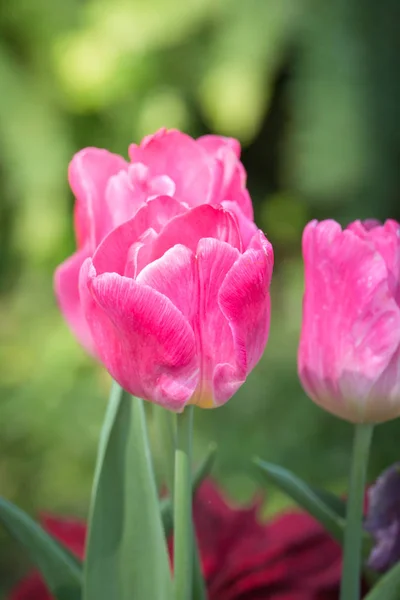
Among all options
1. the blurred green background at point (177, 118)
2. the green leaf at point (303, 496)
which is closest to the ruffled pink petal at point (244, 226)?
the green leaf at point (303, 496)

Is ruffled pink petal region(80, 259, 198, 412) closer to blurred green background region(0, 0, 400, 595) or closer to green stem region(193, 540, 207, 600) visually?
green stem region(193, 540, 207, 600)

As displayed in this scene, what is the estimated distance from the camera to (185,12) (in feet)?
5.68

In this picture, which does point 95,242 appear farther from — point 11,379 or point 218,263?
point 11,379

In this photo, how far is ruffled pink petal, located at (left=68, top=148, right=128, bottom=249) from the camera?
0.34 m

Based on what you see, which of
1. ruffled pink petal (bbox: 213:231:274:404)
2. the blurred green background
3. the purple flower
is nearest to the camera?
ruffled pink petal (bbox: 213:231:274:404)

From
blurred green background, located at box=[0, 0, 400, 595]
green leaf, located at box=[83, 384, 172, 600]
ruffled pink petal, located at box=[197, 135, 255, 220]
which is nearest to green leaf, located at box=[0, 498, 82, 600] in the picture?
green leaf, located at box=[83, 384, 172, 600]

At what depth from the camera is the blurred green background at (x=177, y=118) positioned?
1697 mm

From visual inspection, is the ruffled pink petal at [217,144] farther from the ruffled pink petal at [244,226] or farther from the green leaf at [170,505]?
the green leaf at [170,505]

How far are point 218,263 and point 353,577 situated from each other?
0.44 ft

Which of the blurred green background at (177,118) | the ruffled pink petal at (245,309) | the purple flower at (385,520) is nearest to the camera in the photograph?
the ruffled pink petal at (245,309)

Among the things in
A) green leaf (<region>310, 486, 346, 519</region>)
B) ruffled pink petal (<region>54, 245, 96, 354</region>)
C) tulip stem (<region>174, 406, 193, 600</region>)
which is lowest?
green leaf (<region>310, 486, 346, 519</region>)

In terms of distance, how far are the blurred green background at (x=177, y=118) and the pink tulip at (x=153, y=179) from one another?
1270mm

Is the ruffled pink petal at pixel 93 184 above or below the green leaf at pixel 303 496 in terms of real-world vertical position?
above

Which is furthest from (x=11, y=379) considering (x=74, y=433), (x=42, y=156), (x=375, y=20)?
(x=375, y=20)
